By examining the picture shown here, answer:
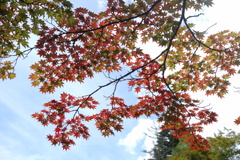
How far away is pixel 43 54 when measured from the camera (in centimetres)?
593

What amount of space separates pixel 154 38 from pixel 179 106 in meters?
2.52

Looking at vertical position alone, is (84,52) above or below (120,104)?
above

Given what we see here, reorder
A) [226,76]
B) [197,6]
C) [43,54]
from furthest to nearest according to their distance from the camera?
1. [226,76]
2. [43,54]
3. [197,6]

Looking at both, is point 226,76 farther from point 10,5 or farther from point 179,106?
point 10,5

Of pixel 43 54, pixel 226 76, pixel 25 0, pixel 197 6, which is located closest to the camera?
pixel 25 0

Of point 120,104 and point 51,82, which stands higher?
point 51,82

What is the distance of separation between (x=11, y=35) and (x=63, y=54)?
5.11ft

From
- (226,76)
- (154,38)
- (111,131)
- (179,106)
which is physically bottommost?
(111,131)

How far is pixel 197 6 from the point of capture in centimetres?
523

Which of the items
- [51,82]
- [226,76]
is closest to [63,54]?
[51,82]

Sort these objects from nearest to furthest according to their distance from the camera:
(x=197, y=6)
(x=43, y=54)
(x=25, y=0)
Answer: (x=25, y=0)
(x=197, y=6)
(x=43, y=54)

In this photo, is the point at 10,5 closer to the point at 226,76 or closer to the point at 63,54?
the point at 63,54

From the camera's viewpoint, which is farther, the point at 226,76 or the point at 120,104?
the point at 226,76

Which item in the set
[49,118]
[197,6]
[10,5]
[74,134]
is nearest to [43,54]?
[10,5]
